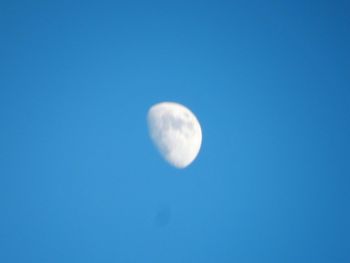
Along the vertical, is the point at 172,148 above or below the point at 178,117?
below

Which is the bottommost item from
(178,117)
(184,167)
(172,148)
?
(184,167)

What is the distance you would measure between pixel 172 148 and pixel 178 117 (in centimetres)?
43

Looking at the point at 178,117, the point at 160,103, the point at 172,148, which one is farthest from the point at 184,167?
the point at 160,103

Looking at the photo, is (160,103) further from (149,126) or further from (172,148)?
(172,148)

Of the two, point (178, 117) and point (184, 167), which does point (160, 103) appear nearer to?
point (178, 117)

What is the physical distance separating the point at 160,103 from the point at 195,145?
75cm

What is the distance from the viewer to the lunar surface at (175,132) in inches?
126

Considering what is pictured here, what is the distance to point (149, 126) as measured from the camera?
10.4 ft

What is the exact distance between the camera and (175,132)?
3291mm

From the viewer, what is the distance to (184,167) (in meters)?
3.22

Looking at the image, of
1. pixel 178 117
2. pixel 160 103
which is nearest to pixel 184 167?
pixel 178 117

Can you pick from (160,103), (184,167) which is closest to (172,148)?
(184,167)

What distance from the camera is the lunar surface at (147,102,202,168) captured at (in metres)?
3.19

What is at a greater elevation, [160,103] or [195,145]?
[160,103]
